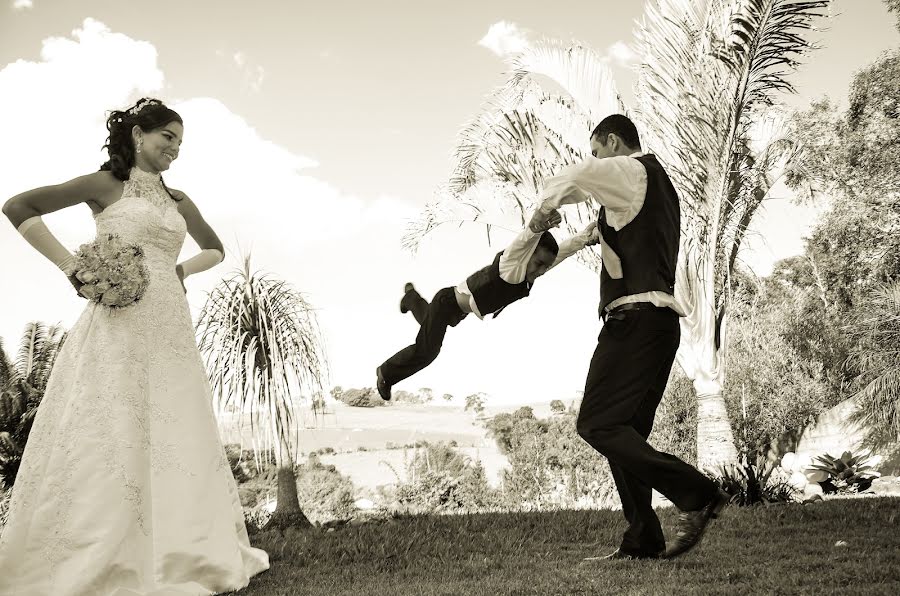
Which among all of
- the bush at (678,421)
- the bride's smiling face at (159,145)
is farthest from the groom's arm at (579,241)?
the bush at (678,421)

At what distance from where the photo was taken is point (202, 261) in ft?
16.0

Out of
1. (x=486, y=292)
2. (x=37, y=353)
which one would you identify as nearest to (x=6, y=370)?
(x=37, y=353)

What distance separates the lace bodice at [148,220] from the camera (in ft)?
14.0

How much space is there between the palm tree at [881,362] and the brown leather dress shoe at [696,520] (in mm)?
12743

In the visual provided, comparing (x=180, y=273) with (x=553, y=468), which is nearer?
(x=180, y=273)

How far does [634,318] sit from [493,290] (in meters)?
0.94

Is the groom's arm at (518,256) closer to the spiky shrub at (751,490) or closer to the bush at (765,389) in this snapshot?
the spiky shrub at (751,490)

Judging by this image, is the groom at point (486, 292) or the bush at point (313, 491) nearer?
the groom at point (486, 292)

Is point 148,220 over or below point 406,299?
over

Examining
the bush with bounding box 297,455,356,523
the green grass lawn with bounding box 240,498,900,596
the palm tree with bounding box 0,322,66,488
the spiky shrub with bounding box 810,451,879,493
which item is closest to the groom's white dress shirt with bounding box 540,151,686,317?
the green grass lawn with bounding box 240,498,900,596

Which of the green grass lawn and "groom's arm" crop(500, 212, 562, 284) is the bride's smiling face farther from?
the green grass lawn

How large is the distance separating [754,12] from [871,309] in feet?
29.6

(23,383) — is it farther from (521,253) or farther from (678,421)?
(521,253)

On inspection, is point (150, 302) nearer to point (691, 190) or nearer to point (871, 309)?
point (691, 190)
